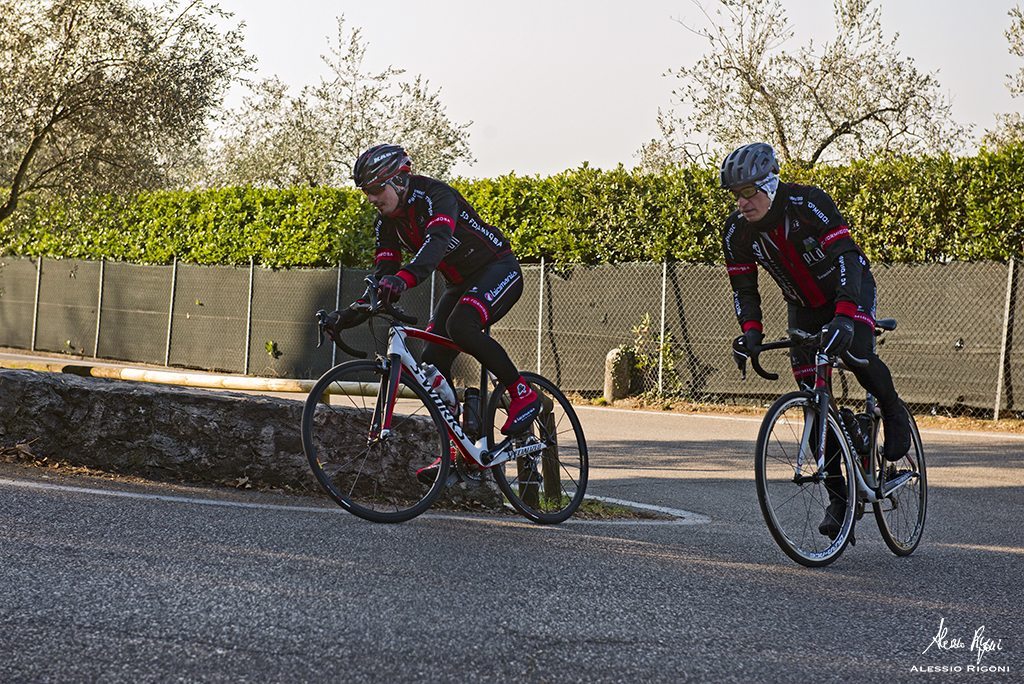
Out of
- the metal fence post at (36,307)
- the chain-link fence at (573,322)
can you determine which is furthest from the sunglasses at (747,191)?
the metal fence post at (36,307)

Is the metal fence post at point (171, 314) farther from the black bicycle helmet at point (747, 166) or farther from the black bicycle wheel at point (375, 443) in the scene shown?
the black bicycle helmet at point (747, 166)

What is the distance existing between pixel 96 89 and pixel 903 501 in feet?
42.5

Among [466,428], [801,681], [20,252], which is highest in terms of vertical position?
[20,252]

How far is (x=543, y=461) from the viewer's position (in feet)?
22.3

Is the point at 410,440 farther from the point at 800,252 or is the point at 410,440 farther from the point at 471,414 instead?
the point at 800,252

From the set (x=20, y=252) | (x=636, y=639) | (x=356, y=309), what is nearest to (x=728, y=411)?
(x=356, y=309)

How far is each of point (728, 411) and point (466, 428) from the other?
11215 mm

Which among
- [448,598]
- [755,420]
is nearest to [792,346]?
[448,598]

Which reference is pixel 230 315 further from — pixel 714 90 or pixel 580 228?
pixel 714 90

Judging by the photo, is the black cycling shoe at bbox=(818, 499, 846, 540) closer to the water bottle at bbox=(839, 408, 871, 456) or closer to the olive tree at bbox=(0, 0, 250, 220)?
the water bottle at bbox=(839, 408, 871, 456)

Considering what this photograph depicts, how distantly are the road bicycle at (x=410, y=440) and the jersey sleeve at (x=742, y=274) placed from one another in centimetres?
116

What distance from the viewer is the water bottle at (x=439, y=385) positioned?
6066 mm

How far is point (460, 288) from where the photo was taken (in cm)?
635

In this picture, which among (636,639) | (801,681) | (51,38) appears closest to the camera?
(801,681)
